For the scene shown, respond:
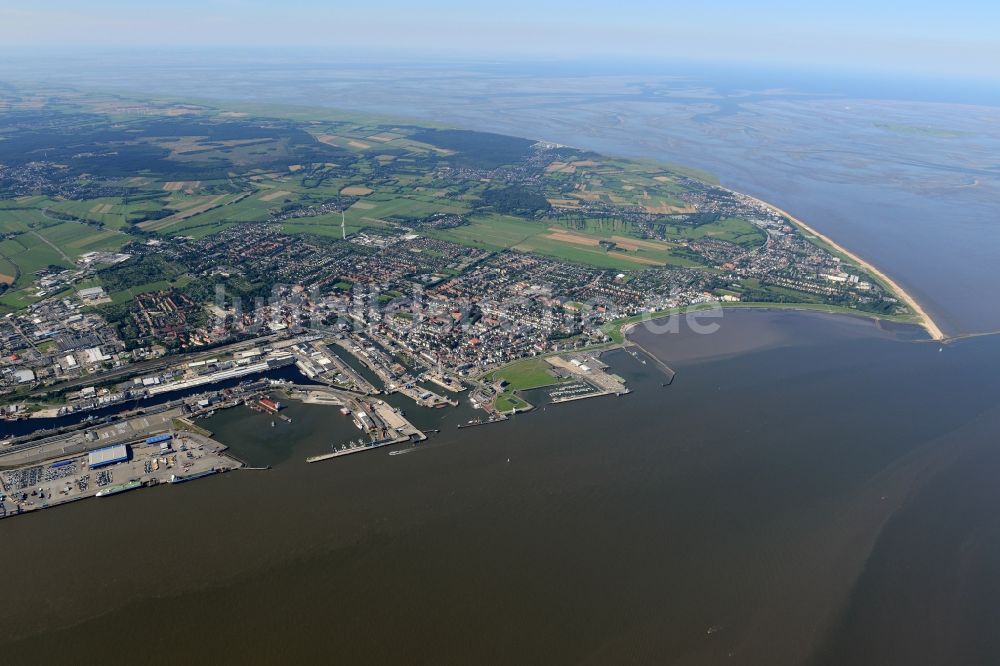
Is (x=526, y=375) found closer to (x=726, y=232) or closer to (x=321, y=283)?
(x=321, y=283)

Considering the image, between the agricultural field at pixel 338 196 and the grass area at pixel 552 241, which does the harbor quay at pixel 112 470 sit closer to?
the agricultural field at pixel 338 196

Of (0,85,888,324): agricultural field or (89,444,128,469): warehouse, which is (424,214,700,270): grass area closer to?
(0,85,888,324): agricultural field

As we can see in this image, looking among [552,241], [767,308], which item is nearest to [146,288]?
[552,241]

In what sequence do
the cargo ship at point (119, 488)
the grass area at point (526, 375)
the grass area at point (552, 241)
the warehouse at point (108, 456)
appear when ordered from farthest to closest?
the grass area at point (552, 241)
the grass area at point (526, 375)
the warehouse at point (108, 456)
the cargo ship at point (119, 488)

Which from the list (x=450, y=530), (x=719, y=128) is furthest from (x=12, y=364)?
(x=719, y=128)

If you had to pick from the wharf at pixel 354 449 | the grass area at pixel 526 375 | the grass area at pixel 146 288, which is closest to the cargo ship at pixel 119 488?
the wharf at pixel 354 449

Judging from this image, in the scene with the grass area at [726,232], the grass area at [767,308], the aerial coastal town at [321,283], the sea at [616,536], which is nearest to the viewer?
the sea at [616,536]
